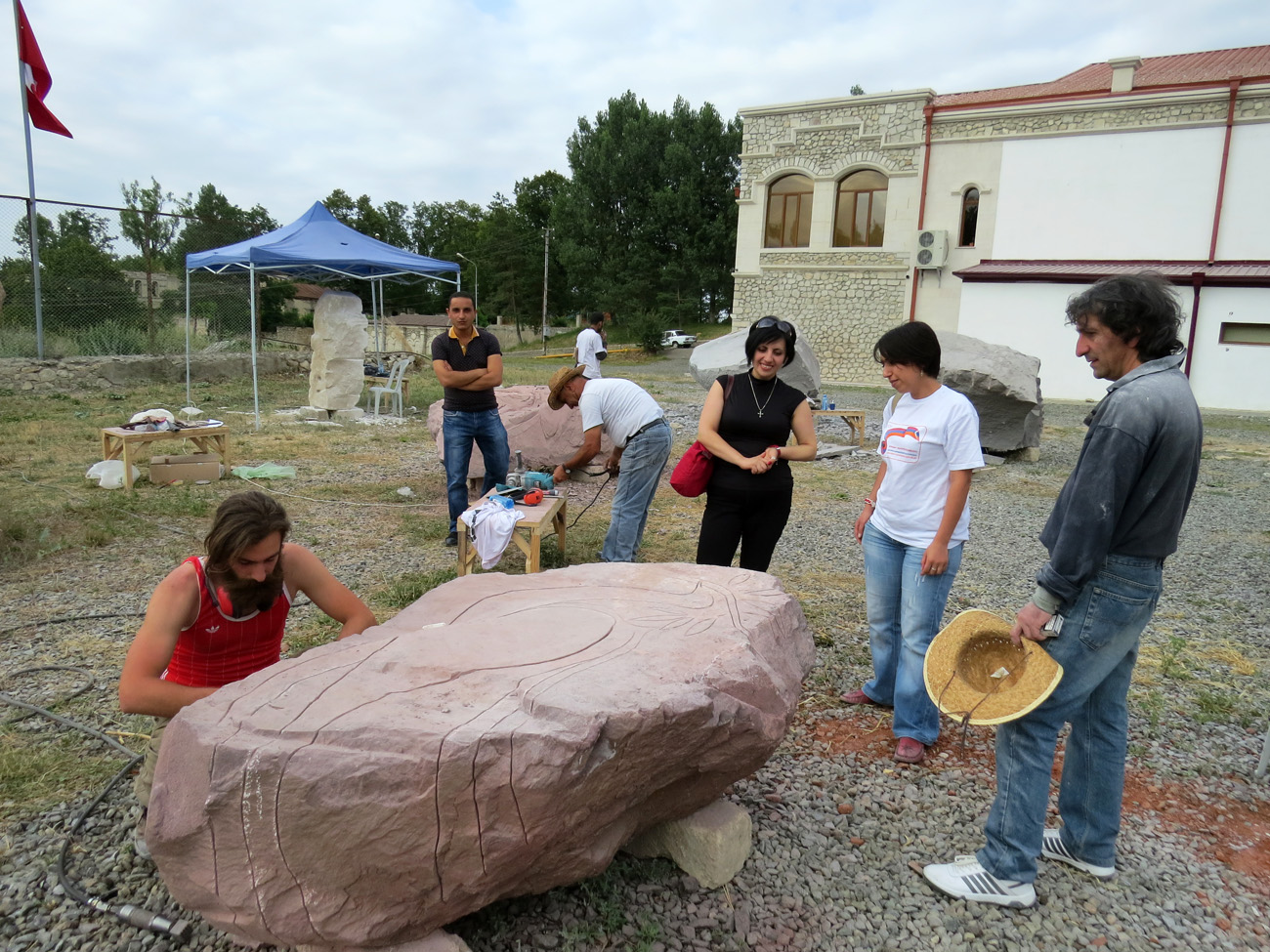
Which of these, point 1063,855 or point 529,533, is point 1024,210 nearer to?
point 529,533

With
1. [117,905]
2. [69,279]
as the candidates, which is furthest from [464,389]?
[69,279]

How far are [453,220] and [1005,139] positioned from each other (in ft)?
123

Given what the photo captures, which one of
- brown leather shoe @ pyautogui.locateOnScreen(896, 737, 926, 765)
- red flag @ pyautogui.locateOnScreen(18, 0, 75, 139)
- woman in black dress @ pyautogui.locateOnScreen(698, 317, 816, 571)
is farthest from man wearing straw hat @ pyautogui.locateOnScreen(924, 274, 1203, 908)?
red flag @ pyautogui.locateOnScreen(18, 0, 75, 139)

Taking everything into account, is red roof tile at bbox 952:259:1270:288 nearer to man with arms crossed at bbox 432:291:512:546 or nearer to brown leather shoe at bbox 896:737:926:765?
man with arms crossed at bbox 432:291:512:546

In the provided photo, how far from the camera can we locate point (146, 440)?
6801 mm

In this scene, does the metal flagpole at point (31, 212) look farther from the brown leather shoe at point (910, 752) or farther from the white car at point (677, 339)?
the white car at point (677, 339)

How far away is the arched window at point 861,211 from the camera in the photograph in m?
20.9

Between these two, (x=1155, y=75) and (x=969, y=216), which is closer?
(x=1155, y=75)

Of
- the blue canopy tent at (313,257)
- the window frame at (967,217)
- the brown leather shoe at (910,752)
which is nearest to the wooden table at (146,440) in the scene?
the blue canopy tent at (313,257)

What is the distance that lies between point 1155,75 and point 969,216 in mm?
4977

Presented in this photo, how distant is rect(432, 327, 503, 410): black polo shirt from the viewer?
17.2 feet

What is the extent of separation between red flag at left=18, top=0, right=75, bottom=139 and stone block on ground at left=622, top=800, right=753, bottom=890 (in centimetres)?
1386

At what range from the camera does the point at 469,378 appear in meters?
5.20

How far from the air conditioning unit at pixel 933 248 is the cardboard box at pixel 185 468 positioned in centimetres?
1733
